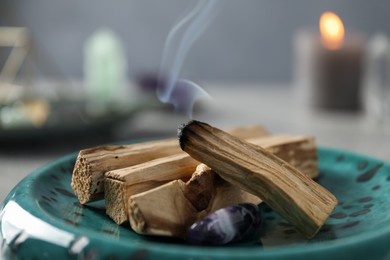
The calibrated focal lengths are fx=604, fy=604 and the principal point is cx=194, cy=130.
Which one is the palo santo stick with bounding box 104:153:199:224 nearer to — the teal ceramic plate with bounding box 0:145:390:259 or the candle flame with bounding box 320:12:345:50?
the teal ceramic plate with bounding box 0:145:390:259

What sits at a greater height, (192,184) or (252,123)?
(192,184)

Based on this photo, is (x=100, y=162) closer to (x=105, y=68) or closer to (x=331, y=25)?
(x=331, y=25)

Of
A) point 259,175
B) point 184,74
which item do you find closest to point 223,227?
point 259,175

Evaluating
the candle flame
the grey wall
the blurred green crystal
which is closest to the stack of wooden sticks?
the candle flame

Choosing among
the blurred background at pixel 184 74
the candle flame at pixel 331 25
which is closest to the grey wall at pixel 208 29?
the blurred background at pixel 184 74

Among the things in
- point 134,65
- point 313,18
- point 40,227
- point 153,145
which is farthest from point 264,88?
point 40,227

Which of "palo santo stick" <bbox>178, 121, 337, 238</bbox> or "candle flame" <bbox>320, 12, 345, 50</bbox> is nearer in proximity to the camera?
"palo santo stick" <bbox>178, 121, 337, 238</bbox>

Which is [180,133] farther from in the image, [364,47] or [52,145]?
[364,47]
